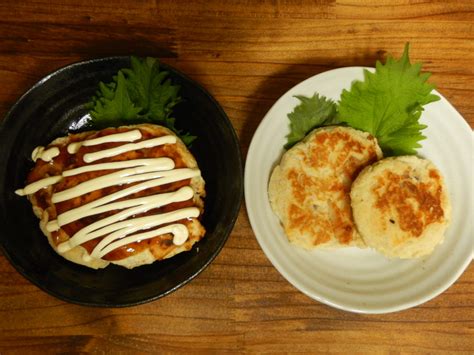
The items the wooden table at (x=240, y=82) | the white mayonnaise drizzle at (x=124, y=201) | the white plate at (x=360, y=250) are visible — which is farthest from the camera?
the wooden table at (x=240, y=82)

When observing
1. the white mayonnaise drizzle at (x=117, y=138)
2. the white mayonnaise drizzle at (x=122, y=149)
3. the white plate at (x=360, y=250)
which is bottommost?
the white plate at (x=360, y=250)

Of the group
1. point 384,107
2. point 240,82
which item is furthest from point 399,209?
point 240,82

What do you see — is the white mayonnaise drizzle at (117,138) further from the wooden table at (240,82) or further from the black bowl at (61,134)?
the wooden table at (240,82)

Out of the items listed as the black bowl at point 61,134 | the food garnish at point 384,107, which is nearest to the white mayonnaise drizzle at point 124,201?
the black bowl at point 61,134

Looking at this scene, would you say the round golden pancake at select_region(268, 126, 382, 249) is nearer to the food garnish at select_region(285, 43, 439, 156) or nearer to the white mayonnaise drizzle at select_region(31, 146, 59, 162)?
the food garnish at select_region(285, 43, 439, 156)

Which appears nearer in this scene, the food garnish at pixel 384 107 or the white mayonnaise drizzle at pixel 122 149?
the white mayonnaise drizzle at pixel 122 149

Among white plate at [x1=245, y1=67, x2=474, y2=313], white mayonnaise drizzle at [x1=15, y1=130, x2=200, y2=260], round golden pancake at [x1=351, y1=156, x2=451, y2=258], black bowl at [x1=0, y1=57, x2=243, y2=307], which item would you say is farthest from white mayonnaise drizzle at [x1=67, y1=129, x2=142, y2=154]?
round golden pancake at [x1=351, y1=156, x2=451, y2=258]

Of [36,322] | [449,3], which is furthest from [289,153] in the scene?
[36,322]
